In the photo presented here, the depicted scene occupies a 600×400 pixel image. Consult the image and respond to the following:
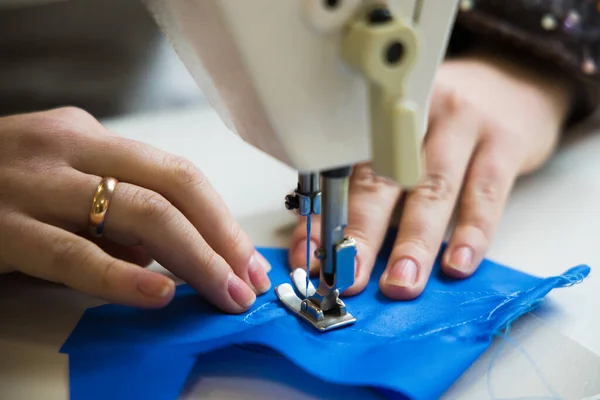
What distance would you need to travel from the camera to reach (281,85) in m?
0.44

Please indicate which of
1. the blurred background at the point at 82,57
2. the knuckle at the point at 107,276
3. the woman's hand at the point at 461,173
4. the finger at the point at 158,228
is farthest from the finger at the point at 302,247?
the blurred background at the point at 82,57

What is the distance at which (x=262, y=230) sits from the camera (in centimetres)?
81

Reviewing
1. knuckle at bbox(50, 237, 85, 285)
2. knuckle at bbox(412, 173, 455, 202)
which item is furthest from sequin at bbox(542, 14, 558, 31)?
knuckle at bbox(50, 237, 85, 285)

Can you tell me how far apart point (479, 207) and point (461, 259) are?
0.37 feet

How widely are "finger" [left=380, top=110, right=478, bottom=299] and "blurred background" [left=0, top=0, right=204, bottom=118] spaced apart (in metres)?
0.68

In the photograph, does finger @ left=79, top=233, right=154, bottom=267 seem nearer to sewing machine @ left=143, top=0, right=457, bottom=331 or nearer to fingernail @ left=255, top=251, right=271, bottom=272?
fingernail @ left=255, top=251, right=271, bottom=272

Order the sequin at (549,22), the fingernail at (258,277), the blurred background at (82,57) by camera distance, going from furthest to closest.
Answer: the blurred background at (82,57)
the sequin at (549,22)
the fingernail at (258,277)

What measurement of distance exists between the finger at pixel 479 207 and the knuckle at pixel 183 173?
28cm

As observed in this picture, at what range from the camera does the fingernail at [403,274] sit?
Result: 25.0 inches

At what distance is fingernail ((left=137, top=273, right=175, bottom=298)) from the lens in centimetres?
55

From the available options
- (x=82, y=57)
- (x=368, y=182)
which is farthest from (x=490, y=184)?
(x=82, y=57)

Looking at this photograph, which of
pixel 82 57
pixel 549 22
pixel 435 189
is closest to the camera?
pixel 435 189

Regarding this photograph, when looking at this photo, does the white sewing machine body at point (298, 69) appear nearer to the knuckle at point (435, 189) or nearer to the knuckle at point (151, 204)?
the knuckle at point (151, 204)

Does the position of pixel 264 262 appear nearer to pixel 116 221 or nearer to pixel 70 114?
pixel 116 221
